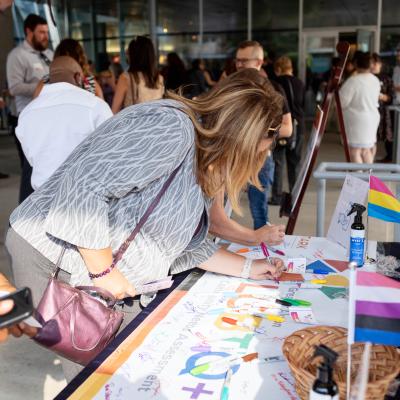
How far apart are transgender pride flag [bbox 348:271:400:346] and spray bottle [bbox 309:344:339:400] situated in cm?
9

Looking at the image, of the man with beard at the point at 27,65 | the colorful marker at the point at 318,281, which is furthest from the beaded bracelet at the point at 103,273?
the man with beard at the point at 27,65

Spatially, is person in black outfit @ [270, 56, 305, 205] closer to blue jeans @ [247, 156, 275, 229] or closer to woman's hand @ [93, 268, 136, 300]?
blue jeans @ [247, 156, 275, 229]

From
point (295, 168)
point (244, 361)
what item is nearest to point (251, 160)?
point (244, 361)

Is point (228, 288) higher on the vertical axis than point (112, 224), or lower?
lower

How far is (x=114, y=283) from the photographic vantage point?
1431 millimetres

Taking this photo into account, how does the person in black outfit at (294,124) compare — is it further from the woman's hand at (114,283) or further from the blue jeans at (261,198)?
the woman's hand at (114,283)

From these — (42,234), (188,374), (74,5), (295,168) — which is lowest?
(295,168)

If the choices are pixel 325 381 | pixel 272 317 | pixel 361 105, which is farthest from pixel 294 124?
pixel 325 381

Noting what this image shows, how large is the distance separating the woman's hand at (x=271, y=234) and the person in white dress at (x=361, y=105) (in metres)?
3.86

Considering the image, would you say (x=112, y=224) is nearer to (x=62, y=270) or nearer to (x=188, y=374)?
(x=62, y=270)

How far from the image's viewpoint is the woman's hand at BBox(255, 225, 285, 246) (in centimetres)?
205

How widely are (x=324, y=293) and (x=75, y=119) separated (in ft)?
4.52

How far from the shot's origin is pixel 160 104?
142cm

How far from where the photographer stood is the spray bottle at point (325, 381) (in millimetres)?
837
